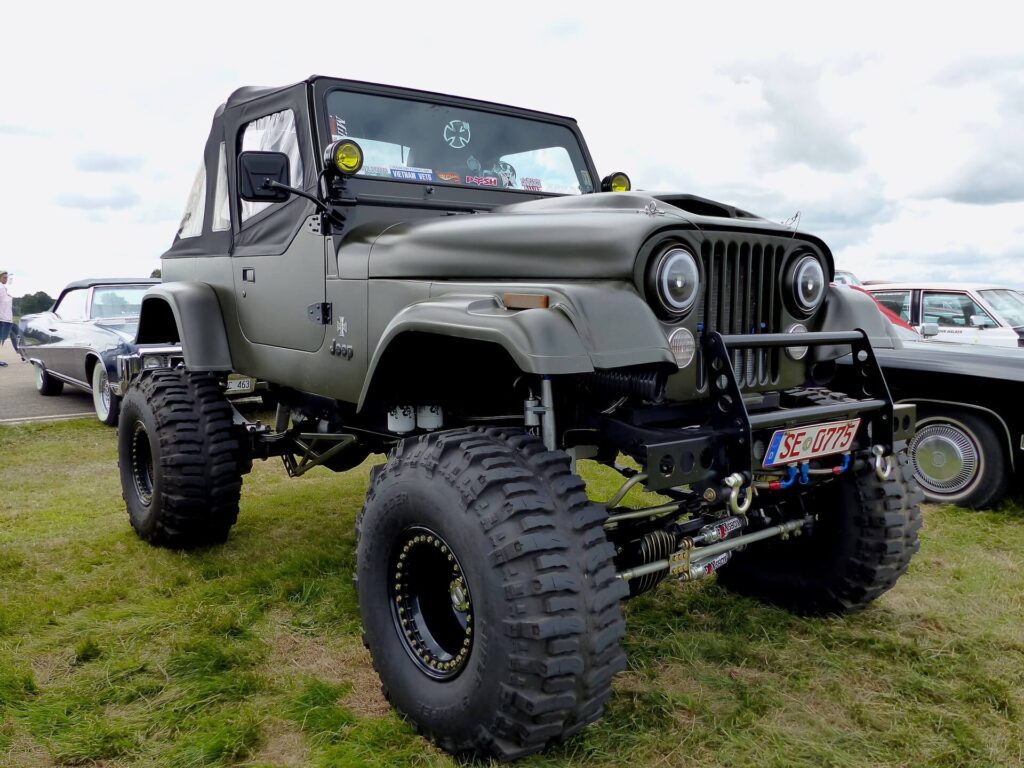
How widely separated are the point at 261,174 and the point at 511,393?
1.39 meters

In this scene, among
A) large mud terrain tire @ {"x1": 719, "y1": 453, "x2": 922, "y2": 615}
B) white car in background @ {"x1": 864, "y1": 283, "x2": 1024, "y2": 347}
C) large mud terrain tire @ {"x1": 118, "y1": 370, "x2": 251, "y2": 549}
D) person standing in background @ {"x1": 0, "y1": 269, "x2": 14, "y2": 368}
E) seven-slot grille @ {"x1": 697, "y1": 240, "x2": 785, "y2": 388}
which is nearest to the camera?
seven-slot grille @ {"x1": 697, "y1": 240, "x2": 785, "y2": 388}

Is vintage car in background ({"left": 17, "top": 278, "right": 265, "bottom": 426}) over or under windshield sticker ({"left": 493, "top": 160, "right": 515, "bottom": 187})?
under

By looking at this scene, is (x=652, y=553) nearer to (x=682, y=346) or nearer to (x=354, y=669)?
(x=682, y=346)

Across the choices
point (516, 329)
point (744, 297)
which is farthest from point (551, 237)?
point (744, 297)

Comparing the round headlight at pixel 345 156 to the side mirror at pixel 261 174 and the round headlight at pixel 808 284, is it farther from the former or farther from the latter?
the round headlight at pixel 808 284

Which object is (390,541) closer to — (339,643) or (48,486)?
(339,643)

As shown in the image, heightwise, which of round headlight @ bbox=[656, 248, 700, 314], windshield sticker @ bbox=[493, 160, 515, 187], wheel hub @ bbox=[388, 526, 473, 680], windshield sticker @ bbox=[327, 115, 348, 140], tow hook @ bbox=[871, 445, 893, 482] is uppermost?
windshield sticker @ bbox=[327, 115, 348, 140]

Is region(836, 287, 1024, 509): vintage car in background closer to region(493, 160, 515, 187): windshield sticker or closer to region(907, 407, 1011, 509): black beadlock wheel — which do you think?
region(907, 407, 1011, 509): black beadlock wheel

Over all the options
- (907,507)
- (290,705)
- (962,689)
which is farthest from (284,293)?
(962,689)

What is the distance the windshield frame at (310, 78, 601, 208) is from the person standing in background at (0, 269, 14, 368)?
1324 cm

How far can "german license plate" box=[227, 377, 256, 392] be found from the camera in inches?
189

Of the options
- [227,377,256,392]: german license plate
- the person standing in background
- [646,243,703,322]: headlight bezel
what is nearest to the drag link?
[646,243,703,322]: headlight bezel

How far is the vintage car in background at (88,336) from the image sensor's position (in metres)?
8.72

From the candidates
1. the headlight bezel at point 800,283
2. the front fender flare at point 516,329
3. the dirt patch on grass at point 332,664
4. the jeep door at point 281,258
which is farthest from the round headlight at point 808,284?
the dirt patch on grass at point 332,664
